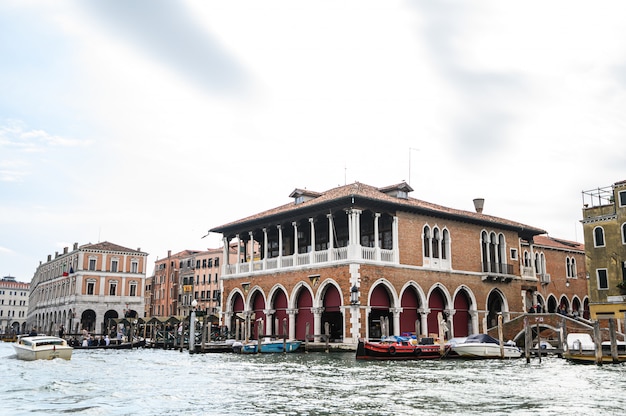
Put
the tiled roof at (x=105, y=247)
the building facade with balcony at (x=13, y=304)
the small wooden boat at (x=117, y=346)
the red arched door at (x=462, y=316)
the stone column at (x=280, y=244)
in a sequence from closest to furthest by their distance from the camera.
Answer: the stone column at (x=280, y=244) < the red arched door at (x=462, y=316) < the small wooden boat at (x=117, y=346) < the tiled roof at (x=105, y=247) < the building facade with balcony at (x=13, y=304)

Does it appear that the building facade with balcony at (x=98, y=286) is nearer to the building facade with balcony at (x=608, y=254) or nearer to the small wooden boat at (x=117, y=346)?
the small wooden boat at (x=117, y=346)

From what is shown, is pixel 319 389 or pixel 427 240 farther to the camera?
pixel 427 240

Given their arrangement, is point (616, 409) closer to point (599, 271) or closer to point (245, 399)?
point (245, 399)

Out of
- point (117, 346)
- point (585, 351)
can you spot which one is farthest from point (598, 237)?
point (117, 346)

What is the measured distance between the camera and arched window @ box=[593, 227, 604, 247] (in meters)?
33.4

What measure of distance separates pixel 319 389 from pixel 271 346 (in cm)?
1473

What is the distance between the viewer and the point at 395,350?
78.1 ft

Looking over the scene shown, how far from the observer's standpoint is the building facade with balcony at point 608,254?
32.5 m

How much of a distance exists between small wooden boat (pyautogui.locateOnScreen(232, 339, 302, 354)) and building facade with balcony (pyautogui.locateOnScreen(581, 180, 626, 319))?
15707 mm

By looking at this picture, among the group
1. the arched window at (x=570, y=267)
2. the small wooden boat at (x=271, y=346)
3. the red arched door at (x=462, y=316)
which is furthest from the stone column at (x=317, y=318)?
the arched window at (x=570, y=267)

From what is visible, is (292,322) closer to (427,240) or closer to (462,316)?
(427,240)

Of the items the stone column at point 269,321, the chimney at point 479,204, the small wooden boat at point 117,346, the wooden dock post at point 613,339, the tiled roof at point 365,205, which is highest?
the chimney at point 479,204

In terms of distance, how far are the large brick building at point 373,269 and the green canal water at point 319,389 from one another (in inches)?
269

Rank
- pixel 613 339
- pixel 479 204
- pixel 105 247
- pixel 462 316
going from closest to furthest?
1. pixel 613 339
2. pixel 462 316
3. pixel 479 204
4. pixel 105 247
